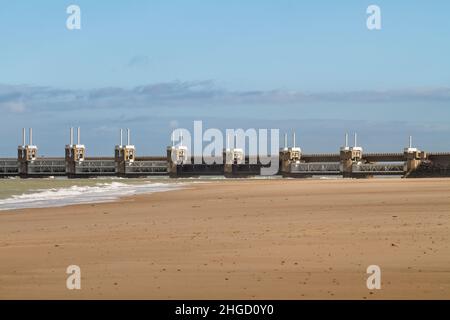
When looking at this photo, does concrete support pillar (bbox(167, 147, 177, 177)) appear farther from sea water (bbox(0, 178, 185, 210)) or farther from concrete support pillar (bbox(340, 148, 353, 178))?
sea water (bbox(0, 178, 185, 210))

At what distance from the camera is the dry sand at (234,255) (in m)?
8.37

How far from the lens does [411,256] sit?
1030 centimetres

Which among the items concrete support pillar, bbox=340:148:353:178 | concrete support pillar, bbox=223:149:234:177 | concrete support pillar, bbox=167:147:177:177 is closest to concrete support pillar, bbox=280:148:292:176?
concrete support pillar, bbox=223:149:234:177

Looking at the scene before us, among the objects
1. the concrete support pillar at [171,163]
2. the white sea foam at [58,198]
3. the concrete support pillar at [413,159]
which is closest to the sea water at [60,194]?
the white sea foam at [58,198]

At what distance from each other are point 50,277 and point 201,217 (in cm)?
875

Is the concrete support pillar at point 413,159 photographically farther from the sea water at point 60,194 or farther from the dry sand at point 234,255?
the dry sand at point 234,255

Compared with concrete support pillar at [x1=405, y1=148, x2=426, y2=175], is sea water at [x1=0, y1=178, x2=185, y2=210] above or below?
below

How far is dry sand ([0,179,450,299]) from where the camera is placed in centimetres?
837

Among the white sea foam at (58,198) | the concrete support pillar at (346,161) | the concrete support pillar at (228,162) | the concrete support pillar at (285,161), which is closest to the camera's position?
the white sea foam at (58,198)

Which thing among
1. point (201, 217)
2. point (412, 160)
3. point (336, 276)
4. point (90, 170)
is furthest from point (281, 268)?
point (90, 170)

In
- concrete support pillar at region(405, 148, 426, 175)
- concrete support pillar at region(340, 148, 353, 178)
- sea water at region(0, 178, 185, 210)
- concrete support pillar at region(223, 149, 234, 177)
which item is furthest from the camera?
concrete support pillar at region(223, 149, 234, 177)

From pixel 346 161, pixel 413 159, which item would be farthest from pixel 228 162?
pixel 413 159

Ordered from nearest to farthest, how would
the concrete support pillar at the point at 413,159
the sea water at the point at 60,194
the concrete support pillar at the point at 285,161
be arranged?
the sea water at the point at 60,194, the concrete support pillar at the point at 413,159, the concrete support pillar at the point at 285,161
